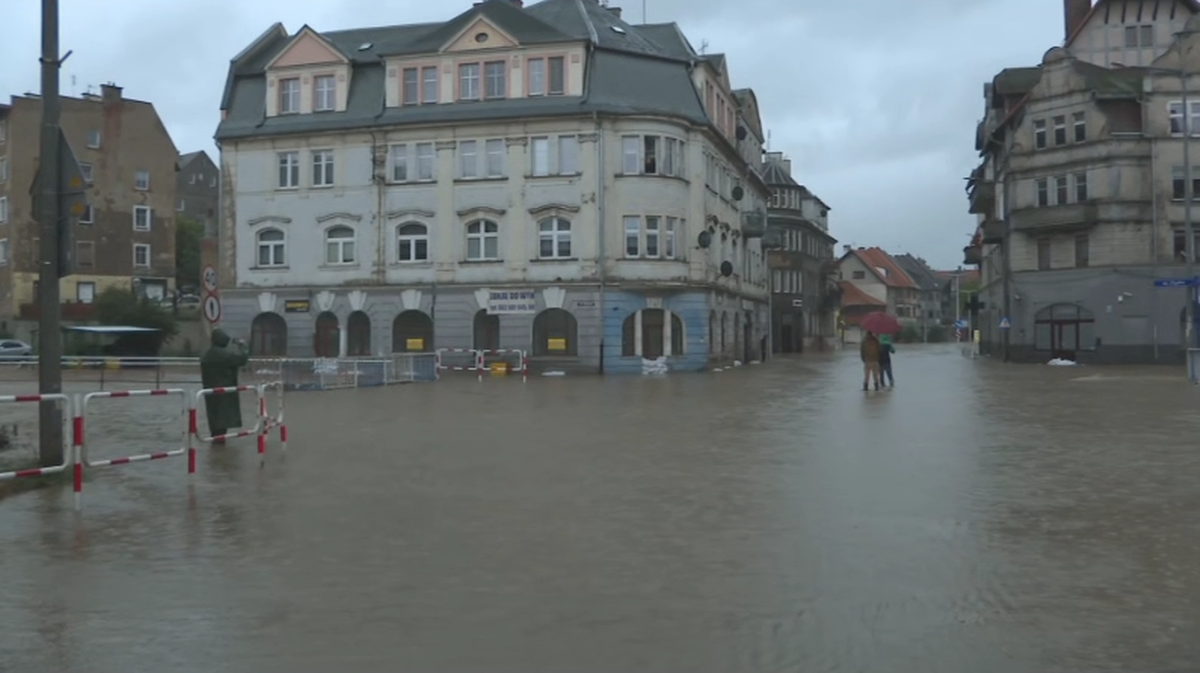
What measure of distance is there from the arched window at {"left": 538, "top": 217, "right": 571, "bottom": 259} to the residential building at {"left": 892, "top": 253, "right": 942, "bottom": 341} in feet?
374

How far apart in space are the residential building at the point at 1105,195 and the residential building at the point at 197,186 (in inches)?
2857

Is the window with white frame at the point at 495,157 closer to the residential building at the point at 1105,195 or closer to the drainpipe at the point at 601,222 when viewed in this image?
the drainpipe at the point at 601,222

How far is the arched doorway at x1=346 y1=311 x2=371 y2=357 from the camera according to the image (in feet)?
162

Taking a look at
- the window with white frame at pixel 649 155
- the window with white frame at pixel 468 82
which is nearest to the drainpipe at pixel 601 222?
the window with white frame at pixel 649 155

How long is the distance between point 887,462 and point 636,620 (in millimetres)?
8244

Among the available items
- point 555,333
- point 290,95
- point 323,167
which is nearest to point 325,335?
point 323,167

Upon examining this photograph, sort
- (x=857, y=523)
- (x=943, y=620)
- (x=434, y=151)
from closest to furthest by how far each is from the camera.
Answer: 1. (x=943, y=620)
2. (x=857, y=523)
3. (x=434, y=151)

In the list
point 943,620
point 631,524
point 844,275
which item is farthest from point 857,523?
point 844,275

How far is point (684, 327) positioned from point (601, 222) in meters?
5.40

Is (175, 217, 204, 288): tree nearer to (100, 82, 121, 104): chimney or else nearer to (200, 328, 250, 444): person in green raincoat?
(100, 82, 121, 104): chimney

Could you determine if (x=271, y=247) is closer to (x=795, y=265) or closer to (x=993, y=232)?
(x=993, y=232)

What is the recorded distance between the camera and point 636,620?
6734mm

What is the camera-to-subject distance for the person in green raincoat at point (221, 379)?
16.3 meters

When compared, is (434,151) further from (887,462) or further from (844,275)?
(844,275)
